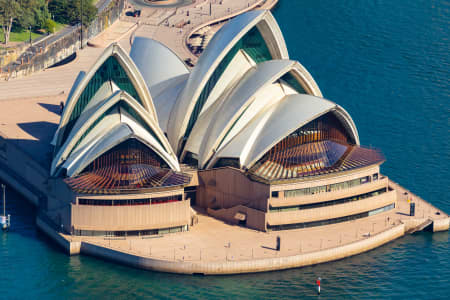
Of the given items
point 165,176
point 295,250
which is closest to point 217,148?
point 165,176

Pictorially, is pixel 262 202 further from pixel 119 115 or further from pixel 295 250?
pixel 119 115

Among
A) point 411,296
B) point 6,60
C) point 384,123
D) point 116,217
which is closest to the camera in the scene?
point 411,296

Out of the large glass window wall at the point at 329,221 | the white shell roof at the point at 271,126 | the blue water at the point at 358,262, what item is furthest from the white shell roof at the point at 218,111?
the blue water at the point at 358,262

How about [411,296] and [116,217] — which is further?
[116,217]

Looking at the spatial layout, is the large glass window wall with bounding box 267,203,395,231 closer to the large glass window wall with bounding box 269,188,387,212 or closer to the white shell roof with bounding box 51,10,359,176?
the large glass window wall with bounding box 269,188,387,212

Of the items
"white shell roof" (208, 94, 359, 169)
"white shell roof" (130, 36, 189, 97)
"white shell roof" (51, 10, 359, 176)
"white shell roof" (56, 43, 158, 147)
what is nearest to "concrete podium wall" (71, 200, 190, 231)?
"white shell roof" (51, 10, 359, 176)

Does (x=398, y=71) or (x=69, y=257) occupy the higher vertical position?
(x=398, y=71)

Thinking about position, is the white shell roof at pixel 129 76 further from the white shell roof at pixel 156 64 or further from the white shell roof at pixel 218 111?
the white shell roof at pixel 156 64

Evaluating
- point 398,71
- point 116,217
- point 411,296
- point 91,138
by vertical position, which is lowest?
point 411,296
